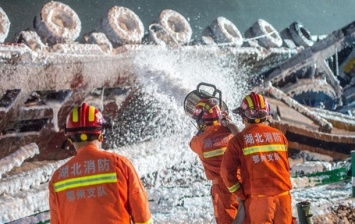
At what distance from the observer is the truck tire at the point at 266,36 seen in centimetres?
1193

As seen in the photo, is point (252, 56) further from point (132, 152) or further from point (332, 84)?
point (132, 152)

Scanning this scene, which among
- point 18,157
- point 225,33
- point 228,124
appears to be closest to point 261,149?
point 228,124

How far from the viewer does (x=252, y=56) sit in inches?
431

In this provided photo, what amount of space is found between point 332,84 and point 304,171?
5.37 m

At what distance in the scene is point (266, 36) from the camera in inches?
470

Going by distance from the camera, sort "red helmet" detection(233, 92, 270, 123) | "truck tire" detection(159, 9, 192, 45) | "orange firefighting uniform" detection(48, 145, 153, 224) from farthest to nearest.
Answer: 1. "truck tire" detection(159, 9, 192, 45)
2. "red helmet" detection(233, 92, 270, 123)
3. "orange firefighting uniform" detection(48, 145, 153, 224)

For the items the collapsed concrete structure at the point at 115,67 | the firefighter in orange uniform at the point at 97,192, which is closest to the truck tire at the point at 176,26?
the collapsed concrete structure at the point at 115,67

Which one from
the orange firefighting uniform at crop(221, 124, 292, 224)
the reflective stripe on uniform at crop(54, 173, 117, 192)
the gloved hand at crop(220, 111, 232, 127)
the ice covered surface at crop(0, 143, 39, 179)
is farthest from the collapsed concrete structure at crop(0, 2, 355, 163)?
the reflective stripe on uniform at crop(54, 173, 117, 192)

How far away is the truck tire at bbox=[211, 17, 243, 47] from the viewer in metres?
10.6

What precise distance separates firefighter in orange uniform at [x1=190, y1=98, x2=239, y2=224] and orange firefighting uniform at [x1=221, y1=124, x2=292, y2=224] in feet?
1.48

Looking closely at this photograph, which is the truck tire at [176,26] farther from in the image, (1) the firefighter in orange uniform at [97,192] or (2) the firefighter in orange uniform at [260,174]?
(1) the firefighter in orange uniform at [97,192]

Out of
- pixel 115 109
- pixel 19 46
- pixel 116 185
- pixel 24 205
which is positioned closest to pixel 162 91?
pixel 115 109

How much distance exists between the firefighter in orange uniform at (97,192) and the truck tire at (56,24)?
4.95 meters

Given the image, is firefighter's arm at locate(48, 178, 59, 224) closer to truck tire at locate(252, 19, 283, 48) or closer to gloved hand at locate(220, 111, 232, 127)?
gloved hand at locate(220, 111, 232, 127)
